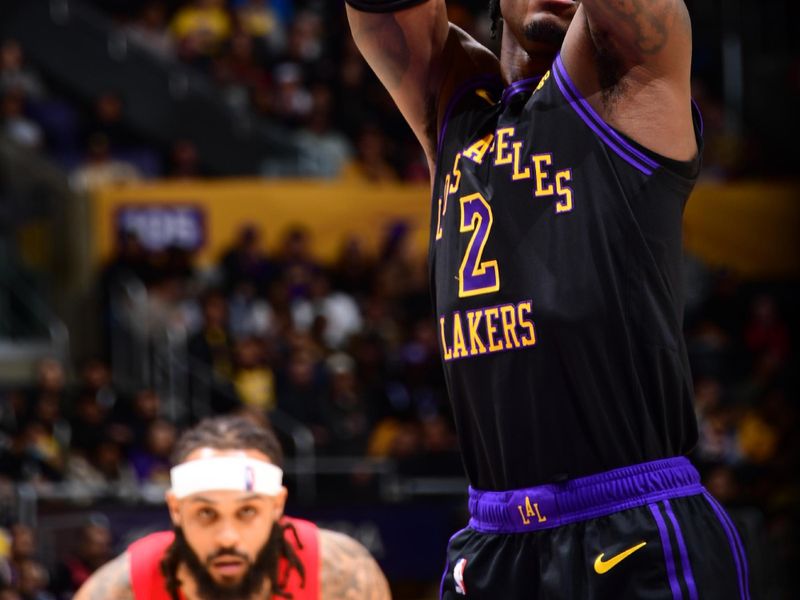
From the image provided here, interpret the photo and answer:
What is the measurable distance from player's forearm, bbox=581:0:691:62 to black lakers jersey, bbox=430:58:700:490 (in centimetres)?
15

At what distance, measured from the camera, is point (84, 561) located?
9.17m

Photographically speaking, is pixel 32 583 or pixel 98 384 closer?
pixel 32 583

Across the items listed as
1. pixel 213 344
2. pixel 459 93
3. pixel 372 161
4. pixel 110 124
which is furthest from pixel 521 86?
pixel 372 161

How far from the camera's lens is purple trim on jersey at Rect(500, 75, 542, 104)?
3318 mm

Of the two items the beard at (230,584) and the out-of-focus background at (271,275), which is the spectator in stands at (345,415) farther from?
the beard at (230,584)

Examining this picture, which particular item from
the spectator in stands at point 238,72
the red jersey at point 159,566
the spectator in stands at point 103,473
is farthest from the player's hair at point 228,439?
the spectator in stands at point 238,72

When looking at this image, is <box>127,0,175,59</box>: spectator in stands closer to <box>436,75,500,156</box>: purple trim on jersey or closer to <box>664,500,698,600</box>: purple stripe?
<box>436,75,500,156</box>: purple trim on jersey

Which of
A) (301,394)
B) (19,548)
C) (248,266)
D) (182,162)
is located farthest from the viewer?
(182,162)

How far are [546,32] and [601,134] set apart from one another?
33 cm

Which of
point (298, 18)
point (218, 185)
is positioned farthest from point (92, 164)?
point (298, 18)

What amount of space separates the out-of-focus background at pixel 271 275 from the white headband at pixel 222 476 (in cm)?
449

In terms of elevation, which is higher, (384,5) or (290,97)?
(290,97)

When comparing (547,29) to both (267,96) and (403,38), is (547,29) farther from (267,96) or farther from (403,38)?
(267,96)

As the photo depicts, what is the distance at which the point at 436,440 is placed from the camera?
1193cm
